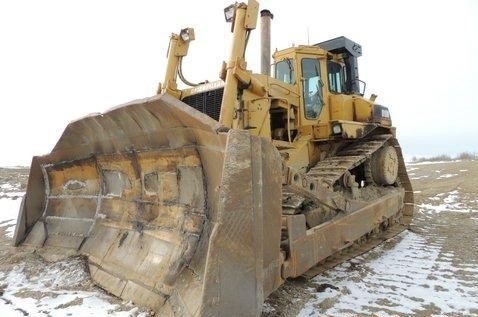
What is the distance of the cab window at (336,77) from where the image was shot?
6695mm

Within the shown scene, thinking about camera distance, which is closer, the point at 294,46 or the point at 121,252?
the point at 121,252

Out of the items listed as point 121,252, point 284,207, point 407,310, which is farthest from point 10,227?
point 407,310

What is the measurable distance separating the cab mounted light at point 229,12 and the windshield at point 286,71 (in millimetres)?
1479

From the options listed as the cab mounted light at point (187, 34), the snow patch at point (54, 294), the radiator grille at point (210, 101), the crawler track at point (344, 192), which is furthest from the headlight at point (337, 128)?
the snow patch at point (54, 294)

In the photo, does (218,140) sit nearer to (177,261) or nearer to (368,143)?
(177,261)

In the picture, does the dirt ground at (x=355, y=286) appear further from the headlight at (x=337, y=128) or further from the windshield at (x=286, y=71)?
the windshield at (x=286, y=71)

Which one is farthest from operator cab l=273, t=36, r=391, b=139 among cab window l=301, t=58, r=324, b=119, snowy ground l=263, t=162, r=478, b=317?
snowy ground l=263, t=162, r=478, b=317

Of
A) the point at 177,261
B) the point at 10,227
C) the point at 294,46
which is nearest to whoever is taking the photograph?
the point at 177,261

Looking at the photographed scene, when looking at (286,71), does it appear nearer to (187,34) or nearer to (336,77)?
(336,77)

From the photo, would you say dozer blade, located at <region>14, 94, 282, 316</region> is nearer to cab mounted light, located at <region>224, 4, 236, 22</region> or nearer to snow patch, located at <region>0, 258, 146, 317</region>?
snow patch, located at <region>0, 258, 146, 317</region>

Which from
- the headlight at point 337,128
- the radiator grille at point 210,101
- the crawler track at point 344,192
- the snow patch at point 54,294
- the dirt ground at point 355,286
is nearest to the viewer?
the snow patch at point 54,294

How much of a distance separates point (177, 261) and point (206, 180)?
669 mm

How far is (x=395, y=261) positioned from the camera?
5.22 m

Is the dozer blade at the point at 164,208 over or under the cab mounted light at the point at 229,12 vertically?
under
